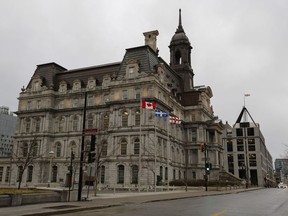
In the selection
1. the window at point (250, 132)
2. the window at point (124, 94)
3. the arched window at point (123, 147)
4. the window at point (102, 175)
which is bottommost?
the window at point (102, 175)

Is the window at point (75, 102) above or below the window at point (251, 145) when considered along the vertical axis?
above

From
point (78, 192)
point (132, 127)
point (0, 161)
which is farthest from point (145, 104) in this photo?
point (0, 161)

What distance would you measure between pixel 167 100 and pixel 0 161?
129 ft

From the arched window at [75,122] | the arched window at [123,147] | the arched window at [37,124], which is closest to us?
the arched window at [123,147]

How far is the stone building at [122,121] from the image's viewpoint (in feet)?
180

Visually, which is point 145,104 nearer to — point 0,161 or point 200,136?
point 200,136

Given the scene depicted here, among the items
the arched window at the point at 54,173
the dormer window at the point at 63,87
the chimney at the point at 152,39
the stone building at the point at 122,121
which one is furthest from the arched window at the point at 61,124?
the chimney at the point at 152,39

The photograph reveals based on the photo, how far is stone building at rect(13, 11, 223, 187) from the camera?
180ft

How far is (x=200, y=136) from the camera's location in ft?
232

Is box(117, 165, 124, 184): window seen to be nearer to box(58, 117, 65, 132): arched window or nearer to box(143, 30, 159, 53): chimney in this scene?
box(58, 117, 65, 132): arched window

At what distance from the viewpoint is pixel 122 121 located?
188 ft

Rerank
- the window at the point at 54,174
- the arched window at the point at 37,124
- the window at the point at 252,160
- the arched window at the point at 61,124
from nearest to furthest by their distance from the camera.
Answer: the window at the point at 54,174 → the arched window at the point at 61,124 → the arched window at the point at 37,124 → the window at the point at 252,160

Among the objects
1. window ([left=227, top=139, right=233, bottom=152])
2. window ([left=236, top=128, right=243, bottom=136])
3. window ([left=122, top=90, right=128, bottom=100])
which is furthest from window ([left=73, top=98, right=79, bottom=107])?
window ([left=236, top=128, right=243, bottom=136])

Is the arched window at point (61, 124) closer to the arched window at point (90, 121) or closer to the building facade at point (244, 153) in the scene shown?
the arched window at point (90, 121)
